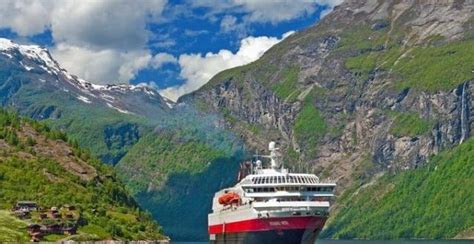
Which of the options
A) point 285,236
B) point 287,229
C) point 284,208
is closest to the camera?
point 287,229

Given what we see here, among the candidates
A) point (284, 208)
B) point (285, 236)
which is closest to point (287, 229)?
point (285, 236)

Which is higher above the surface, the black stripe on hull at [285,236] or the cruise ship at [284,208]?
the cruise ship at [284,208]

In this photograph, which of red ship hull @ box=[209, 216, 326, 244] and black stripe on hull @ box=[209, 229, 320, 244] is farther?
black stripe on hull @ box=[209, 229, 320, 244]

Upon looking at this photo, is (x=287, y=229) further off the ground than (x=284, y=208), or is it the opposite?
(x=284, y=208)

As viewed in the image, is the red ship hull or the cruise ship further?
the cruise ship

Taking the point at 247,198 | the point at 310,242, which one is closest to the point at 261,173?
the point at 247,198

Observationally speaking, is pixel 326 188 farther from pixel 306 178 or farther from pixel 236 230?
pixel 236 230

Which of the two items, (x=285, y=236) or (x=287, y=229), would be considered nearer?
(x=287, y=229)

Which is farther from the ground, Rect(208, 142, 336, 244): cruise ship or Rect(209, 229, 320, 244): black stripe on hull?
Rect(208, 142, 336, 244): cruise ship

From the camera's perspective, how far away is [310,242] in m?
184

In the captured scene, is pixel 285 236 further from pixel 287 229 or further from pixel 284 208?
pixel 284 208

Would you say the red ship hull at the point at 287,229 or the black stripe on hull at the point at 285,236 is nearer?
the red ship hull at the point at 287,229

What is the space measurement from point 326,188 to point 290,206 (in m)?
10.9

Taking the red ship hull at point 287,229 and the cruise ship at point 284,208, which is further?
the cruise ship at point 284,208
